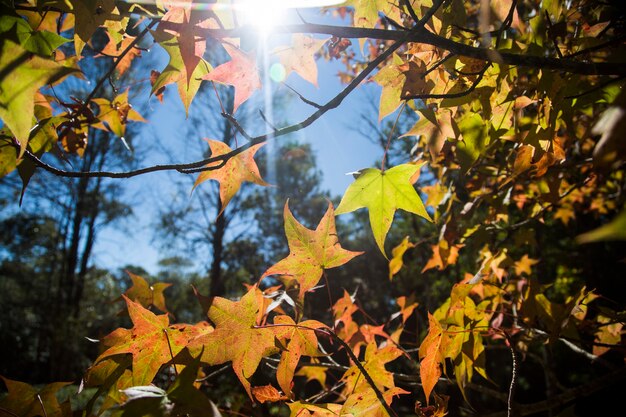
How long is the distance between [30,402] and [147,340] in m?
0.36

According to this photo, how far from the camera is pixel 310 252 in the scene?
960mm

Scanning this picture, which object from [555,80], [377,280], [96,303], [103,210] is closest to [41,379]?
[96,303]

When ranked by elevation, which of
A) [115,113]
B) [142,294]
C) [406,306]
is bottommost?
[406,306]

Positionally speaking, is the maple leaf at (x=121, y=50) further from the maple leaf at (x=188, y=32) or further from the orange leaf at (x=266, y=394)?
the orange leaf at (x=266, y=394)

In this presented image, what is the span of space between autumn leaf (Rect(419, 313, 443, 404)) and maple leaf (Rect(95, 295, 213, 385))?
599mm

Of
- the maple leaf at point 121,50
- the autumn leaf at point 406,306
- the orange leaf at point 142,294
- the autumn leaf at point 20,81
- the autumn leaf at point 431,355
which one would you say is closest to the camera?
the autumn leaf at point 20,81

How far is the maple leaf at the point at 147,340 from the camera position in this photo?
0.88m

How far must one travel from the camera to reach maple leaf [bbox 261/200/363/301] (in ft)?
3.07

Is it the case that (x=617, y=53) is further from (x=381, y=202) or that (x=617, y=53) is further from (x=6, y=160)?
(x=6, y=160)

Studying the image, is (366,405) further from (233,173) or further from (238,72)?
(238,72)

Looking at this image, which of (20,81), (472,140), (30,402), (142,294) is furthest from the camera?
(142,294)

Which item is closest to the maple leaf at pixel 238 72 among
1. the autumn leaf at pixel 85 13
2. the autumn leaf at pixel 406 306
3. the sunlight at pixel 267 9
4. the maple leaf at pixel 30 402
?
the sunlight at pixel 267 9

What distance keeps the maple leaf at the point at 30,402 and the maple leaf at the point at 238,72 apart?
35.4 inches

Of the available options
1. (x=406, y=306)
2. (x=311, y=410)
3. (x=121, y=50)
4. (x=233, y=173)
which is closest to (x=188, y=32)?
(x=233, y=173)
